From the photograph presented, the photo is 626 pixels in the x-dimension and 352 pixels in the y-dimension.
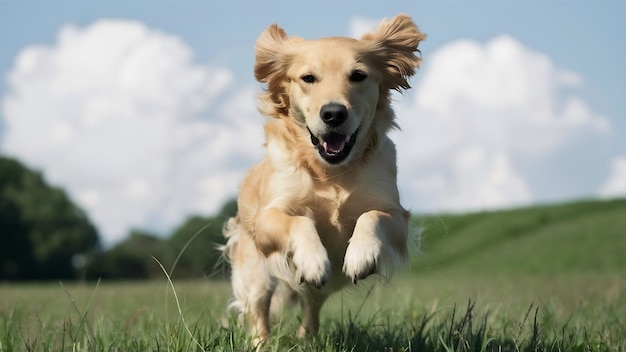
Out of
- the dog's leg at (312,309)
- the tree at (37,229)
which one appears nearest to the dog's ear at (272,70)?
the dog's leg at (312,309)

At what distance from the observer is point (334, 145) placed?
486 centimetres

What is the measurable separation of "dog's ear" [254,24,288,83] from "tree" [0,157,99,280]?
47845mm

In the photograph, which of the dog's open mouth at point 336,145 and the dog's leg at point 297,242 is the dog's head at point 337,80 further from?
the dog's leg at point 297,242

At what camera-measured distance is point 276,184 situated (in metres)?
5.20

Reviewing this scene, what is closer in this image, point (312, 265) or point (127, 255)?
point (312, 265)

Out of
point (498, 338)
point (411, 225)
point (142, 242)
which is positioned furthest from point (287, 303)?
point (142, 242)

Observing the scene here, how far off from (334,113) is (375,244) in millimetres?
872

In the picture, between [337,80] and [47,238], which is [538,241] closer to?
[47,238]

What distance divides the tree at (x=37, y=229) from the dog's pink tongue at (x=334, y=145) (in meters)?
48.6

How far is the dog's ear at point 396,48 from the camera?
5344 millimetres

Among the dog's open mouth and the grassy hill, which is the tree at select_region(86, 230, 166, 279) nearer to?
the grassy hill

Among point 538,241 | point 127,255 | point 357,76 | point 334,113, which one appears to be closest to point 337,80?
point 357,76

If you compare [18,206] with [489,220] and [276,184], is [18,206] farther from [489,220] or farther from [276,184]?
[276,184]

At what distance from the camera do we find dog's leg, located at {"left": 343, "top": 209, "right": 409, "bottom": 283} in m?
4.22
